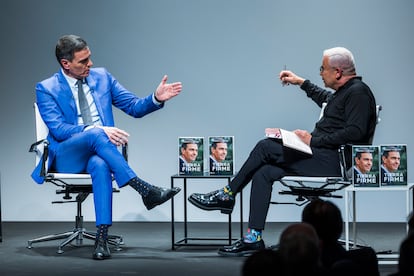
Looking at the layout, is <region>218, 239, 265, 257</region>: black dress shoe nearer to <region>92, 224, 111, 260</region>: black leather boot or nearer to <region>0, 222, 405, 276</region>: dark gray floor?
<region>0, 222, 405, 276</region>: dark gray floor

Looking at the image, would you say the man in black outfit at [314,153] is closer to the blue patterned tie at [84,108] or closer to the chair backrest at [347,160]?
the chair backrest at [347,160]

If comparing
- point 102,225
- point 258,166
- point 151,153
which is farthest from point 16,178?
point 258,166

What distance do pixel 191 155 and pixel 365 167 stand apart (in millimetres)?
1154

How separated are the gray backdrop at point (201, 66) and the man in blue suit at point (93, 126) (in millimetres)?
1244

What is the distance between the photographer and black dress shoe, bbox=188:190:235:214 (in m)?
5.00

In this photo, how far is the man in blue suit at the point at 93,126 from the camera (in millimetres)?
4883

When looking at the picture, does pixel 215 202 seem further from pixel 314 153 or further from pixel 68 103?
pixel 68 103

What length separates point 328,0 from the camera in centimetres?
647

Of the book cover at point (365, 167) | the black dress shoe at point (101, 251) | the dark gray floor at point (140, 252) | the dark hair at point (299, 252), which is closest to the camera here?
the dark hair at point (299, 252)

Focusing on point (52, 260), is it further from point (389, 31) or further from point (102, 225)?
point (389, 31)

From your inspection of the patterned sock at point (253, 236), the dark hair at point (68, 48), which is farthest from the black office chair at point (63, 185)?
the patterned sock at point (253, 236)

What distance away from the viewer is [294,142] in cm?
494

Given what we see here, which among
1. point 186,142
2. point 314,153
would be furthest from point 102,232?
point 314,153

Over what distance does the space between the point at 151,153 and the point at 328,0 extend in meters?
1.91
